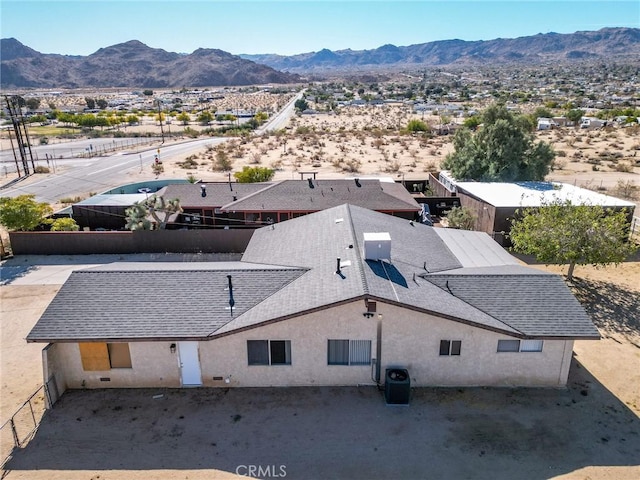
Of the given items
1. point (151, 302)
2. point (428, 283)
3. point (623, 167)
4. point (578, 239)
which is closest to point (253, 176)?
point (151, 302)

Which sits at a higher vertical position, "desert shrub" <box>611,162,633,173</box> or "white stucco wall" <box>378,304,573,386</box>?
"white stucco wall" <box>378,304,573,386</box>

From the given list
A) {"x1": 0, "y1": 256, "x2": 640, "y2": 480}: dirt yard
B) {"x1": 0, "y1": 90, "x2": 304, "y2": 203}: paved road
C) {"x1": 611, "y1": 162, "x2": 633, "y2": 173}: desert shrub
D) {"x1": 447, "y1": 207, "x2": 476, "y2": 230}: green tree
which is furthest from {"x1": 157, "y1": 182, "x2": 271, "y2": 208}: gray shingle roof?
{"x1": 611, "y1": 162, "x2": 633, "y2": 173}: desert shrub

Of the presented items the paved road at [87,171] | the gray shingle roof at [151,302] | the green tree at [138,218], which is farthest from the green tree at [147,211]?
the paved road at [87,171]

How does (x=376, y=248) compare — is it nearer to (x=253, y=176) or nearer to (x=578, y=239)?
(x=578, y=239)

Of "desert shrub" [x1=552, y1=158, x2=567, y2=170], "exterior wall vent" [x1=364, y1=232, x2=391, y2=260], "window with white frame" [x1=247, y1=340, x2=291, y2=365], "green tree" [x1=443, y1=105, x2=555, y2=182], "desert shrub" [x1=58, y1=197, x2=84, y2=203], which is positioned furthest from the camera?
"desert shrub" [x1=552, y1=158, x2=567, y2=170]

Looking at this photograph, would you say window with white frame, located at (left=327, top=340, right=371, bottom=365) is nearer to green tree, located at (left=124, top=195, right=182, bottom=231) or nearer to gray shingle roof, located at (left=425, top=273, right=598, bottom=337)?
gray shingle roof, located at (left=425, top=273, right=598, bottom=337)

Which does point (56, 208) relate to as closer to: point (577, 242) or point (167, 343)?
point (167, 343)

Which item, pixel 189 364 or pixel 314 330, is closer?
pixel 314 330
